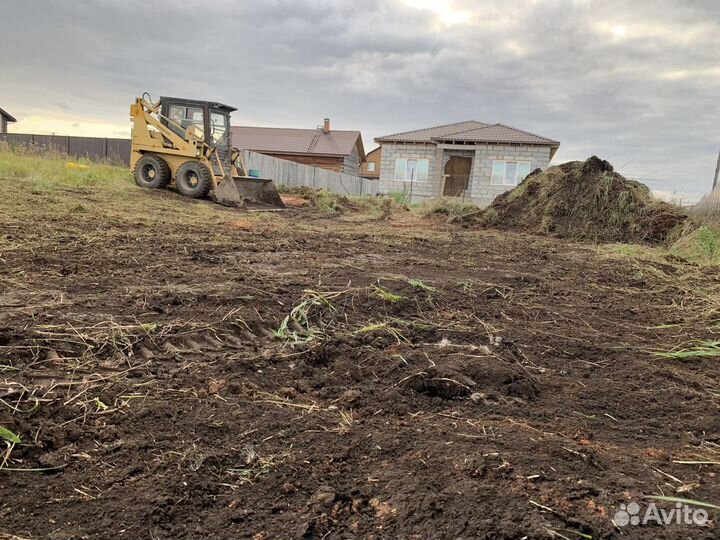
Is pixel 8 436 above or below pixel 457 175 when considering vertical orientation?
below

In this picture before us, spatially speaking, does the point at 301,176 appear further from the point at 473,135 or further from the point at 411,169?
the point at 473,135

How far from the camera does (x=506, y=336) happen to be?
3301 mm

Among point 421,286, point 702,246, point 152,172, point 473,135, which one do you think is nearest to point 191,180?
point 152,172

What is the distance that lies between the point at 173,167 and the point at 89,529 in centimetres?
1329

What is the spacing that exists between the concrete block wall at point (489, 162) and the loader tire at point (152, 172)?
53.6 feet

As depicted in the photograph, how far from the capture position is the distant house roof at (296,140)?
1443 inches

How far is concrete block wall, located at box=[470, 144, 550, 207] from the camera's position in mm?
24484

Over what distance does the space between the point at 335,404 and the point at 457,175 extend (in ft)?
82.5

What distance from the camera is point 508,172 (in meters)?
24.9

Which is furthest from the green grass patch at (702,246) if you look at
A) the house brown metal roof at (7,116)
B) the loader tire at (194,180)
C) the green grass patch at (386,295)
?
the house brown metal roof at (7,116)

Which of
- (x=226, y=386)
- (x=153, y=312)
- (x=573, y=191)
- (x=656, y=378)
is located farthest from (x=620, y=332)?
(x=573, y=191)

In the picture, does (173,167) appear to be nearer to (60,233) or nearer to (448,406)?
(60,233)

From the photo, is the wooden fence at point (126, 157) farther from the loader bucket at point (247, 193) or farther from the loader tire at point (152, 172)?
the loader tire at point (152, 172)

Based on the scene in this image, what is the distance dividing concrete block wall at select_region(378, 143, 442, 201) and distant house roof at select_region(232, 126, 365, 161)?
10397 mm
